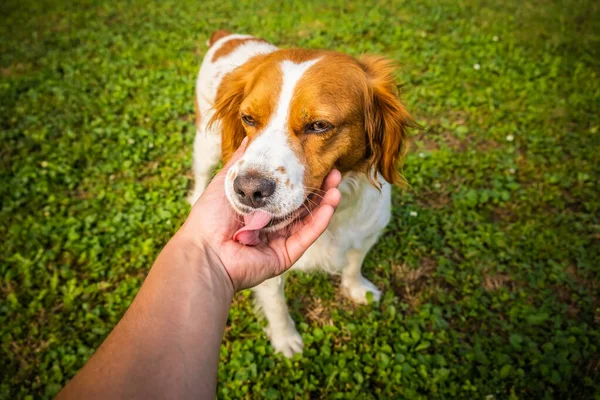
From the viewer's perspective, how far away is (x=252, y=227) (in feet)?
6.33

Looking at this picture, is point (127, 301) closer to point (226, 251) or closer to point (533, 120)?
point (226, 251)

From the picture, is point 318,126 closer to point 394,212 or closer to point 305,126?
point 305,126

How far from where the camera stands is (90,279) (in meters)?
3.39

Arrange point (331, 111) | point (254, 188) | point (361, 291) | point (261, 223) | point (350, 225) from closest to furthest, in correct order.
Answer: point (254, 188)
point (261, 223)
point (331, 111)
point (350, 225)
point (361, 291)

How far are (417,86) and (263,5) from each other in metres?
3.72

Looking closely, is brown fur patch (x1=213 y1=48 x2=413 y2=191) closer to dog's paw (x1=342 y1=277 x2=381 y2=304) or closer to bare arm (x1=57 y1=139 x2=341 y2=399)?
bare arm (x1=57 y1=139 x2=341 y2=399)

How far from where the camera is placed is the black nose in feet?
5.83

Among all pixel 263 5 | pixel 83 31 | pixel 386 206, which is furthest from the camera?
pixel 263 5

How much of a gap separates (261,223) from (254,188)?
0.74 ft

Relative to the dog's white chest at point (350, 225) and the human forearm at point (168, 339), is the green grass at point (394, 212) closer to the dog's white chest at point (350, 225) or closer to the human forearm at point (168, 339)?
the dog's white chest at point (350, 225)

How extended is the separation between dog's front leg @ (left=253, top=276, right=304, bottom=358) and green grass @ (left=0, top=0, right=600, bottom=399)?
10 cm

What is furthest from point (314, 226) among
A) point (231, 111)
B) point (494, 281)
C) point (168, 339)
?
point (494, 281)

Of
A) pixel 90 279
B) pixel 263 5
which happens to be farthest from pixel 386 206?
pixel 263 5

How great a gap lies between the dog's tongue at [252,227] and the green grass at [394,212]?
4.15 feet
